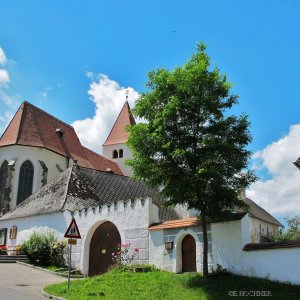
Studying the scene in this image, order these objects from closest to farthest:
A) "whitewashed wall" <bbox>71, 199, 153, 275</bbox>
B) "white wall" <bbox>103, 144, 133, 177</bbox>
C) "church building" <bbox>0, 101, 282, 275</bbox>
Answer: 1. "church building" <bbox>0, 101, 282, 275</bbox>
2. "whitewashed wall" <bbox>71, 199, 153, 275</bbox>
3. "white wall" <bbox>103, 144, 133, 177</bbox>

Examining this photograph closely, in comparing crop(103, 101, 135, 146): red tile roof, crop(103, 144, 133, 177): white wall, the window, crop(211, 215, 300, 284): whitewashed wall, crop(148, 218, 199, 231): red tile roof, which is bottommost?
crop(211, 215, 300, 284): whitewashed wall

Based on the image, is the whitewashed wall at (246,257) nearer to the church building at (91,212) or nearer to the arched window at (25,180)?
the church building at (91,212)

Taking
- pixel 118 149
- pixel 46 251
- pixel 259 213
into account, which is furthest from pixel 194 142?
pixel 118 149

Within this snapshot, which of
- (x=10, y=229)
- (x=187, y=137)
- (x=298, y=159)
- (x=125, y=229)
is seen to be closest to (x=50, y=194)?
(x=10, y=229)

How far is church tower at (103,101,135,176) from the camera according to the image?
62.2 metres

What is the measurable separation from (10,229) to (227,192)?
60.4 ft

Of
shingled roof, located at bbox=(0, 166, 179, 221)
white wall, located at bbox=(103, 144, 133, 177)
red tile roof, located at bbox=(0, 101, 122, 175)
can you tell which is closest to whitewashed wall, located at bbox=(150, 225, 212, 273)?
shingled roof, located at bbox=(0, 166, 179, 221)

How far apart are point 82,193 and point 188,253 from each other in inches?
457

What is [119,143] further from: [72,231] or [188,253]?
[72,231]

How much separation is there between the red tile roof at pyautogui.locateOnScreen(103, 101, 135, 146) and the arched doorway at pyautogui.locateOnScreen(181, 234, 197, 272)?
1855 inches

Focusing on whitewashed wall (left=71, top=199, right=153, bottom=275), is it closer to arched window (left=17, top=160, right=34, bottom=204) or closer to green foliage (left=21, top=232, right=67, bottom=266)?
green foliage (left=21, top=232, right=67, bottom=266)

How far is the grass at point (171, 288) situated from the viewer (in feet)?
39.7

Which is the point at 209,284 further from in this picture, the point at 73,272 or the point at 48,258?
the point at 48,258

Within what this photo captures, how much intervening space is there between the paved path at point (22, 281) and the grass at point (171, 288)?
2.56ft
